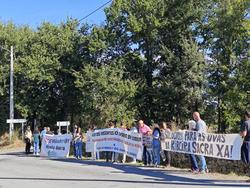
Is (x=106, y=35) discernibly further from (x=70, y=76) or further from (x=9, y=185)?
(x=9, y=185)

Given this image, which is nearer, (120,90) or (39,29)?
(120,90)


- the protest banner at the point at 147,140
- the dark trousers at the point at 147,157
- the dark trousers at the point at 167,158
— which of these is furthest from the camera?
the dark trousers at the point at 147,157

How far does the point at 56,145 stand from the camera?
Result: 28375 mm

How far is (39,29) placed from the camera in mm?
52281

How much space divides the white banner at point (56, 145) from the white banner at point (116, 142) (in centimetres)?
176

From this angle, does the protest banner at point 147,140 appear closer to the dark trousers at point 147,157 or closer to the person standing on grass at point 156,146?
the dark trousers at point 147,157

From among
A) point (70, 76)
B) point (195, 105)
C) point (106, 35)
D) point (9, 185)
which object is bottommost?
point (9, 185)

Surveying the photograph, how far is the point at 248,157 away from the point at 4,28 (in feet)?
140

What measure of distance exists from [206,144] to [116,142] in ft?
22.9

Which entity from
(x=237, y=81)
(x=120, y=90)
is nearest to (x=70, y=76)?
(x=120, y=90)

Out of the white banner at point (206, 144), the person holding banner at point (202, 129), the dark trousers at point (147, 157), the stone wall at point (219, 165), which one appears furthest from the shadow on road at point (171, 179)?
the stone wall at point (219, 165)

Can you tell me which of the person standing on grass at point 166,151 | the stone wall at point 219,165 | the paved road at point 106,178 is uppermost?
the person standing on grass at point 166,151

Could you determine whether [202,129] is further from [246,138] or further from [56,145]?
[56,145]

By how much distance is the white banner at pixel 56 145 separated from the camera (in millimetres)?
27459
